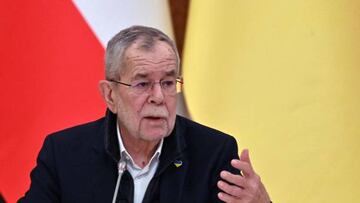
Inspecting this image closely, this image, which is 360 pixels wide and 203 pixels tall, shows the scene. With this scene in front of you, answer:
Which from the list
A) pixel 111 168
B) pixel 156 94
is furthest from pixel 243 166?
pixel 111 168

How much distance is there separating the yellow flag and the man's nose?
505mm

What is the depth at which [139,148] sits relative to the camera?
117cm

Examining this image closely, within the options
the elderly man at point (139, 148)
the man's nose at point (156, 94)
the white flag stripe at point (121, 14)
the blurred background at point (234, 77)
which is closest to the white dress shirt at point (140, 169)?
the elderly man at point (139, 148)

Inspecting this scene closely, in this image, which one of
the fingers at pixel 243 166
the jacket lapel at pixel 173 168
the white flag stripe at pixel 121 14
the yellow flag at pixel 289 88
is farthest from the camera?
the white flag stripe at pixel 121 14

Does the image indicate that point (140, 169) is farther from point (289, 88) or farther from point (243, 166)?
point (289, 88)

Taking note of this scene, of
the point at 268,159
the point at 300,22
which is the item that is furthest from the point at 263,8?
the point at 268,159

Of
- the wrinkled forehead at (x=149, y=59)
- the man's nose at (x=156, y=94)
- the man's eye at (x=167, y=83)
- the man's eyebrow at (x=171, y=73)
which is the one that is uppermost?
the wrinkled forehead at (x=149, y=59)

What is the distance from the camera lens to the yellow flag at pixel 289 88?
1.39 m

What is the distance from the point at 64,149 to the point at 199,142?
0.99 feet

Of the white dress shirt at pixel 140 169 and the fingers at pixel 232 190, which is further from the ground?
the fingers at pixel 232 190

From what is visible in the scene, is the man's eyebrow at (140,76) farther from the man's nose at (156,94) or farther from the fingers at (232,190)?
the fingers at (232,190)

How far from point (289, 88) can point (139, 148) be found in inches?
19.7

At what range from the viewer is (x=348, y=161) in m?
1.40

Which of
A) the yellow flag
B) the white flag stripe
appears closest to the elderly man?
the yellow flag
